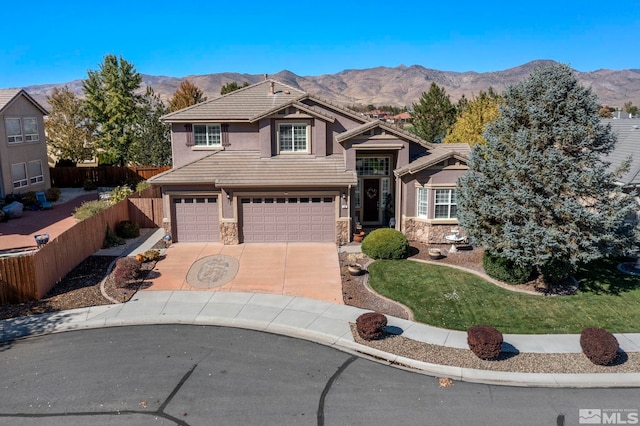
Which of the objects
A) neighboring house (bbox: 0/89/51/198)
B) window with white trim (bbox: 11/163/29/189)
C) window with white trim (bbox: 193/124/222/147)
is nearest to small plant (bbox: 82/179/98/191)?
neighboring house (bbox: 0/89/51/198)

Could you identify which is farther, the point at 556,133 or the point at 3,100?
the point at 3,100

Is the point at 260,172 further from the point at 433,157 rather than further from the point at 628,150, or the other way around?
the point at 628,150

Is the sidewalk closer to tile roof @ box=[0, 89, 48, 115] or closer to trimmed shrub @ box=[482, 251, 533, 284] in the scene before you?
trimmed shrub @ box=[482, 251, 533, 284]

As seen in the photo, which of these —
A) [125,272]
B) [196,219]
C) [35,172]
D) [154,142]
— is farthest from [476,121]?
[35,172]

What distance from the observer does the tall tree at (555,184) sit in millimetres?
16188

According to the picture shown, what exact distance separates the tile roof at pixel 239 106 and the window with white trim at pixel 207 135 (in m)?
0.65

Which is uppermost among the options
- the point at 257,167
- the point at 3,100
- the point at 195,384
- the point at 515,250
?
the point at 3,100

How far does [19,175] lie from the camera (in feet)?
113

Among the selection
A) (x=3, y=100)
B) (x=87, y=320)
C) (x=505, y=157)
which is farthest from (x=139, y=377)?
(x=3, y=100)

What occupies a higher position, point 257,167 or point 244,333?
point 257,167

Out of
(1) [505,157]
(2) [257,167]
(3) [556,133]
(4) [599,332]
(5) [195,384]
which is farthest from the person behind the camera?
(2) [257,167]

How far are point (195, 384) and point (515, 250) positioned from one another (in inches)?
450

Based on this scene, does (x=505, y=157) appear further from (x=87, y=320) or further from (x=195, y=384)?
(x=87, y=320)

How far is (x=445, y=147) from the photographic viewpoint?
1014 inches
